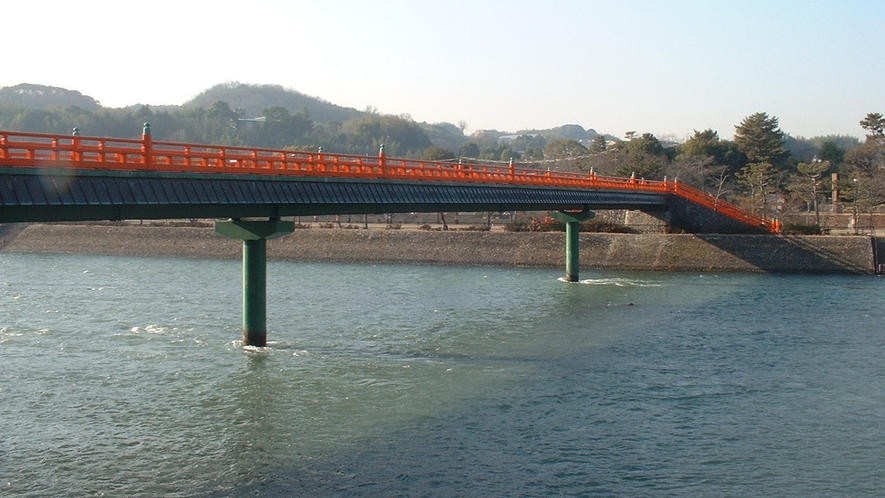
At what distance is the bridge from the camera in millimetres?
22484

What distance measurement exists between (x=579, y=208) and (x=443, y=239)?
16.1 meters

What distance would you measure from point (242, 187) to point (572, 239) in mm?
34232

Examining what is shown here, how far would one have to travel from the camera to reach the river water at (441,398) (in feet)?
61.8

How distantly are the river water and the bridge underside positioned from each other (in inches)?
201

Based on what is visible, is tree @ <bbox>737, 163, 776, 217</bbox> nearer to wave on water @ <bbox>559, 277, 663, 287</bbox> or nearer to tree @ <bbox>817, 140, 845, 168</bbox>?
wave on water @ <bbox>559, 277, 663, 287</bbox>

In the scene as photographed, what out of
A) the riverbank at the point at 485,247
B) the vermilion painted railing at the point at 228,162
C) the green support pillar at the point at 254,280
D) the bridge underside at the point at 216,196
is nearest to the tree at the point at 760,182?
the riverbank at the point at 485,247

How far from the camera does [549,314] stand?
4228 cm

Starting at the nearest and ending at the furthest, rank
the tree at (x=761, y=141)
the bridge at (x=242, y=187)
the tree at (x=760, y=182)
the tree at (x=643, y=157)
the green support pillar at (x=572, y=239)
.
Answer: the bridge at (x=242, y=187) → the green support pillar at (x=572, y=239) → the tree at (x=760, y=182) → the tree at (x=643, y=157) → the tree at (x=761, y=141)

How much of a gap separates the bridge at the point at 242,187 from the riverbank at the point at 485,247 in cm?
1515

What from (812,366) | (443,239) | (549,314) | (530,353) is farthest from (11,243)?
(812,366)

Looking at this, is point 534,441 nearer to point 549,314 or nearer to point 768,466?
point 768,466

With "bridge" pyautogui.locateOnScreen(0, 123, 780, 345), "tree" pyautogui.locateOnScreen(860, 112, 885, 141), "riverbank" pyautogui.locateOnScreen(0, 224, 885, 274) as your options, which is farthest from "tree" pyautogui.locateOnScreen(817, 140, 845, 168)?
"bridge" pyautogui.locateOnScreen(0, 123, 780, 345)

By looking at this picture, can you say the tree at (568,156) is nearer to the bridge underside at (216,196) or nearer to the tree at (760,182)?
the tree at (760,182)

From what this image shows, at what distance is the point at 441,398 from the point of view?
2503 centimetres
